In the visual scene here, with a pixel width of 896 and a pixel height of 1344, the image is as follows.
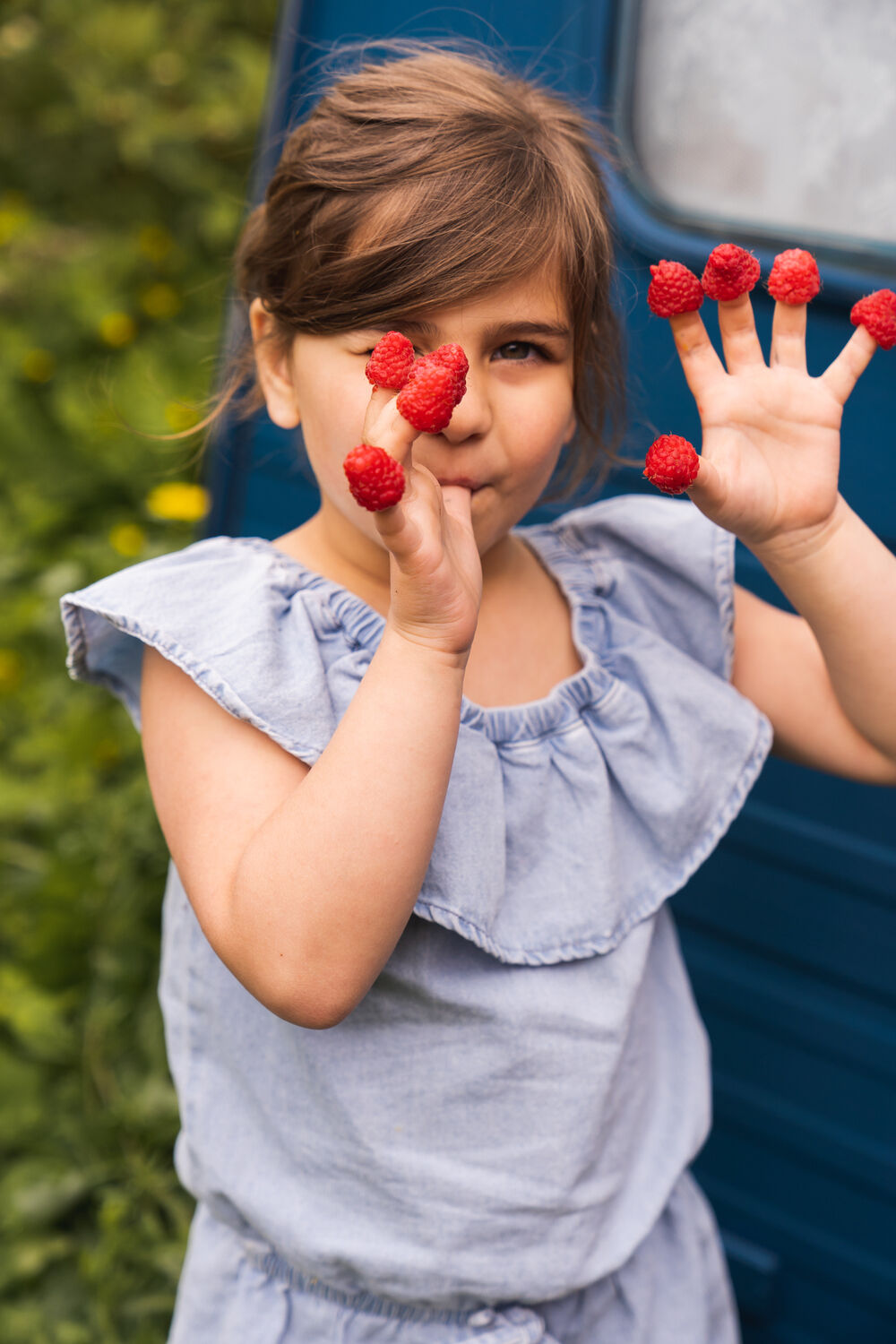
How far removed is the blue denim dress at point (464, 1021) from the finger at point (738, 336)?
0.25m

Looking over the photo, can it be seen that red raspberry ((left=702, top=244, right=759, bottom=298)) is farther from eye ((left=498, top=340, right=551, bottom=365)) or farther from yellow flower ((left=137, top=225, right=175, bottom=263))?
yellow flower ((left=137, top=225, right=175, bottom=263))

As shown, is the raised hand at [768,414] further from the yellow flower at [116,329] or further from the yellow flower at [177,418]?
the yellow flower at [116,329]

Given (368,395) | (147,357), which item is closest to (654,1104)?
(368,395)

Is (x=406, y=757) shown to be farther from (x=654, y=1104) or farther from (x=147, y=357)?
(x=147, y=357)

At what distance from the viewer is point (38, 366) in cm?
303

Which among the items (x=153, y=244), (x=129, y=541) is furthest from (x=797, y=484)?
(x=153, y=244)

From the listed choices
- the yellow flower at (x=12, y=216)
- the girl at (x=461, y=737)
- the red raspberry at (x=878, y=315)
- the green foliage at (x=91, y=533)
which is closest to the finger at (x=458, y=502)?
the girl at (x=461, y=737)

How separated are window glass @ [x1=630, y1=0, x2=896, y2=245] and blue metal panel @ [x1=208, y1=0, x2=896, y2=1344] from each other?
3 cm

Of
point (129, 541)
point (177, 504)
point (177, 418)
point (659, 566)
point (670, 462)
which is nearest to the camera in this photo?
point (670, 462)

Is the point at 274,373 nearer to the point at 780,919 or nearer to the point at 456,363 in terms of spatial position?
the point at 456,363

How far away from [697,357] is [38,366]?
246 centimetres

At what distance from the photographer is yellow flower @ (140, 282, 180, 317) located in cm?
311

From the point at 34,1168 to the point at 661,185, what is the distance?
67.0 inches

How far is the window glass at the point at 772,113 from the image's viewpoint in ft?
4.13
